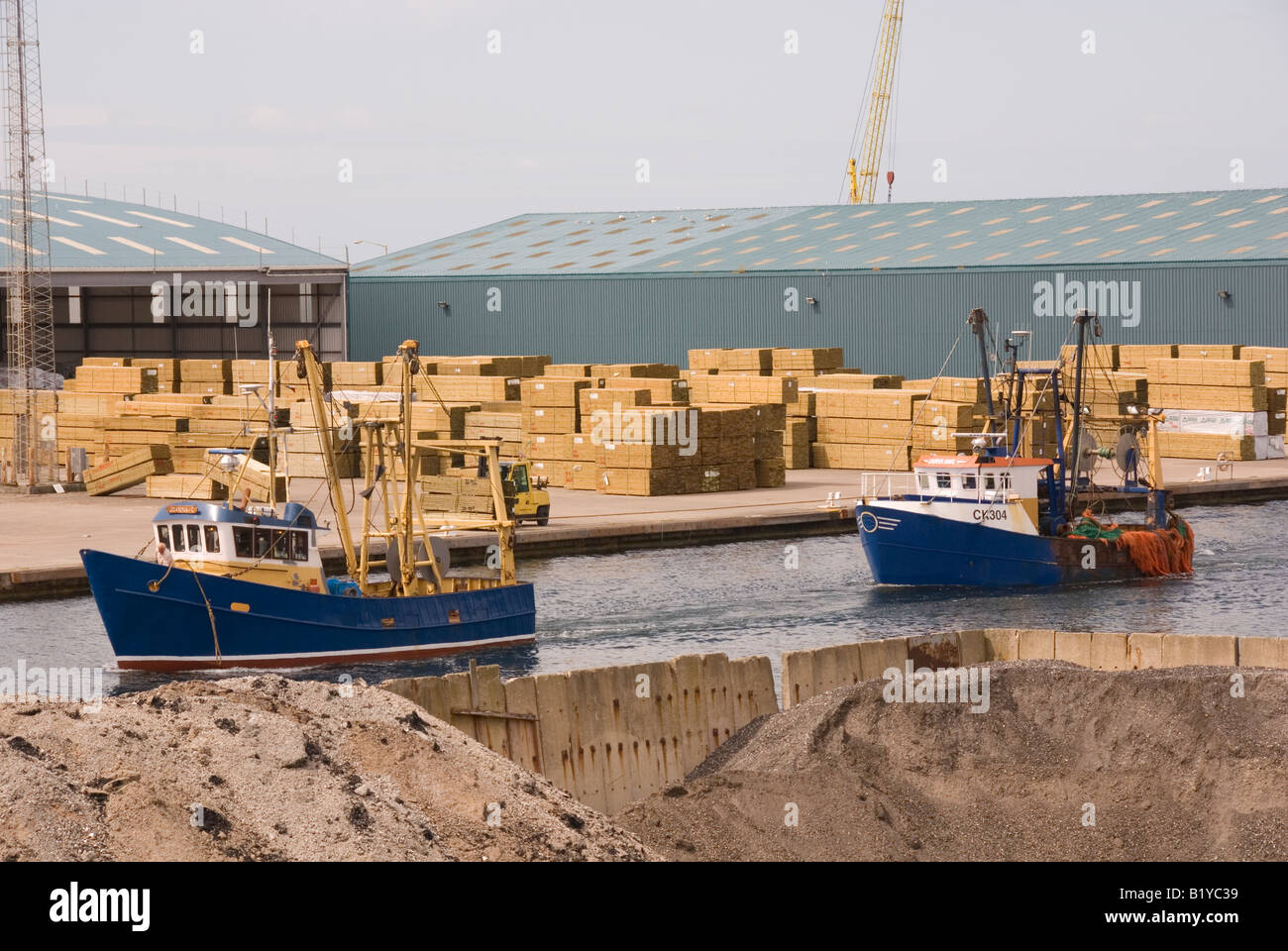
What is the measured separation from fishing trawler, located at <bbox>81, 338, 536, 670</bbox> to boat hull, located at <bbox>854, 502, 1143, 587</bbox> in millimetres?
11878

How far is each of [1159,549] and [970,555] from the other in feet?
16.7

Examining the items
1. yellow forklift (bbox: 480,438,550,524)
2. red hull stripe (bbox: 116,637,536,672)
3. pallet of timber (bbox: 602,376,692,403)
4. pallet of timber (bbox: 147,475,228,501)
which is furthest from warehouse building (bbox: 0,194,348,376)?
red hull stripe (bbox: 116,637,536,672)

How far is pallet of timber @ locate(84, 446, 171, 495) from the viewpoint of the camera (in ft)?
183

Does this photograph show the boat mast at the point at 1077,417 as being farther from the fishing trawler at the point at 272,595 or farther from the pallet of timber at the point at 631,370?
the pallet of timber at the point at 631,370

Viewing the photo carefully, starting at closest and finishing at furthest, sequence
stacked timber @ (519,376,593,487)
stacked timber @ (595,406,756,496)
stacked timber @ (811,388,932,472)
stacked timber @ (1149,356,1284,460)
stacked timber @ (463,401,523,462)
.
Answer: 1. stacked timber @ (595,406,756,496)
2. stacked timber @ (463,401,523,462)
3. stacked timber @ (519,376,593,487)
4. stacked timber @ (811,388,932,472)
5. stacked timber @ (1149,356,1284,460)

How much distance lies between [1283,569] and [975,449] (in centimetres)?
860

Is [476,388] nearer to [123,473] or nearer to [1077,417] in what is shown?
[123,473]

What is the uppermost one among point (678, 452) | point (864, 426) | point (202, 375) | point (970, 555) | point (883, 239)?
point (883, 239)

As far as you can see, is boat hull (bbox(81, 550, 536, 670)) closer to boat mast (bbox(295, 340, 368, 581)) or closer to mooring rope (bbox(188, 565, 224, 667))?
mooring rope (bbox(188, 565, 224, 667))

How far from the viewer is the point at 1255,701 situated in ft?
63.8

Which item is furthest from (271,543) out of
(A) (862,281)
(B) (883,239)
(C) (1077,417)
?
(B) (883,239)

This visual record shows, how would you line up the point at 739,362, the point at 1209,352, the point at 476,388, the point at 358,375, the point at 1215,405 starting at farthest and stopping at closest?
the point at 739,362
the point at 358,375
the point at 1209,352
the point at 476,388
the point at 1215,405

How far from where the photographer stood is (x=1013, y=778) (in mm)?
18656
